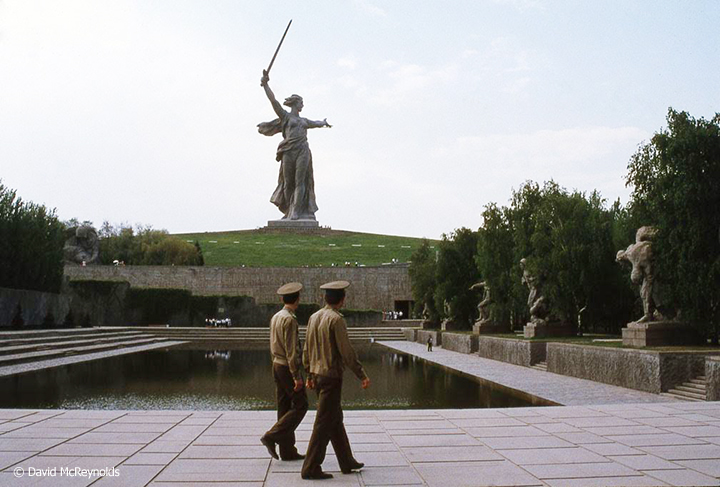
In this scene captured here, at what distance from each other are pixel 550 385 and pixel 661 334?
308cm

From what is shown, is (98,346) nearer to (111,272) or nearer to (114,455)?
(114,455)

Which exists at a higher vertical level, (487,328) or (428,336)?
(487,328)

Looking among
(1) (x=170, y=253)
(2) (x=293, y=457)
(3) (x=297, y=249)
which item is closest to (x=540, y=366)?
(2) (x=293, y=457)

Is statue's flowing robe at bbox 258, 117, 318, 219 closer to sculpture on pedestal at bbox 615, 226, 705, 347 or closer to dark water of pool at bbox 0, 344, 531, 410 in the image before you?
dark water of pool at bbox 0, 344, 531, 410

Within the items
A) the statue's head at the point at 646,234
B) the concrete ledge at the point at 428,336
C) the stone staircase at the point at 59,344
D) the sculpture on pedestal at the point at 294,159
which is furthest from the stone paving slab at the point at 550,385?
the sculpture on pedestal at the point at 294,159

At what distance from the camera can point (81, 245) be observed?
5434cm

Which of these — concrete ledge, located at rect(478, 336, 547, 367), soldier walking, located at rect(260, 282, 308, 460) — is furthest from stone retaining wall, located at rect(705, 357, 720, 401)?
concrete ledge, located at rect(478, 336, 547, 367)

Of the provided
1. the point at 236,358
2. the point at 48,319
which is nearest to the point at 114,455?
the point at 236,358

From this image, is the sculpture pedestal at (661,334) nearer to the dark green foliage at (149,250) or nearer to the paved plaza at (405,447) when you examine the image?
the paved plaza at (405,447)

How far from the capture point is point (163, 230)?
69562 millimetres

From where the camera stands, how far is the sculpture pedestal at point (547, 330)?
2131cm

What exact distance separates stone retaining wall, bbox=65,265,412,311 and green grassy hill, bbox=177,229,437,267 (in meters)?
7.26

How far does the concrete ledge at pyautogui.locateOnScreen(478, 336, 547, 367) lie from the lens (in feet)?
59.2

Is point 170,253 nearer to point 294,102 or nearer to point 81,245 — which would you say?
point 81,245
